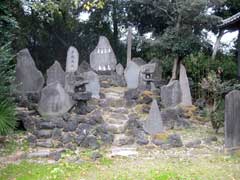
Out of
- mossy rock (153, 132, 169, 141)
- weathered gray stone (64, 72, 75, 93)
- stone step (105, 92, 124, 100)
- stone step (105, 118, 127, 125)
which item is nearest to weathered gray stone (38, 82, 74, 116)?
stone step (105, 118, 127, 125)

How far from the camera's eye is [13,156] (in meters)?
6.66

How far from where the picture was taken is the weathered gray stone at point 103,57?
51.0ft

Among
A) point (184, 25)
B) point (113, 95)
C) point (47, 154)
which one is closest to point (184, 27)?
point (184, 25)

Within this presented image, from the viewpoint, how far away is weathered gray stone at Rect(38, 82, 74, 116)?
9086 mm

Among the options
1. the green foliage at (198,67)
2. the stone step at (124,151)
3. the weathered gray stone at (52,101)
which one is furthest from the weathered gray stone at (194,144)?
the green foliage at (198,67)

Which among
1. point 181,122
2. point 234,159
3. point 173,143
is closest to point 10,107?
point 173,143

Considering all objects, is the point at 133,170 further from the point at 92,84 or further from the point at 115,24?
the point at 115,24

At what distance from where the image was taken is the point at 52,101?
912 cm

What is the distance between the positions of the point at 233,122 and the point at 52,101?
4557mm

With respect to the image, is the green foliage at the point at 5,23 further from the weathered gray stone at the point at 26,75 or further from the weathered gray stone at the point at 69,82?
the weathered gray stone at the point at 69,82

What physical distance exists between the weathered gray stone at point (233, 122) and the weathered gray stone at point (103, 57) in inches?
343

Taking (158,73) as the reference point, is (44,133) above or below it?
below

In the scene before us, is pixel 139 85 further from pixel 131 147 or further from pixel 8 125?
pixel 8 125

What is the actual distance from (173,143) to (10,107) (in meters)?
3.57
